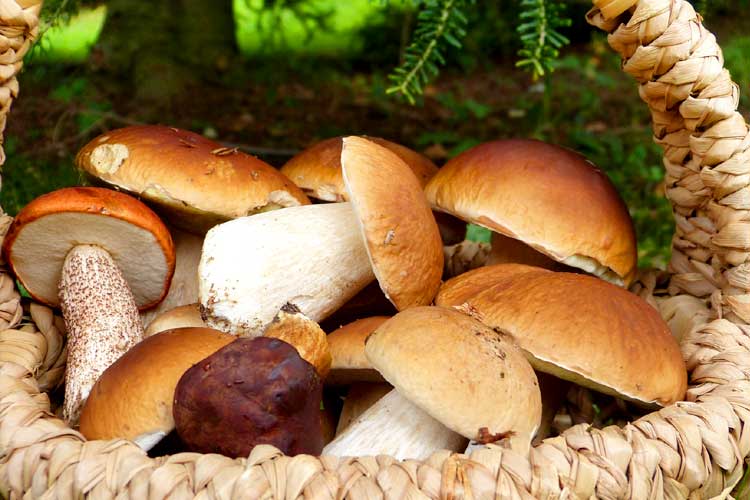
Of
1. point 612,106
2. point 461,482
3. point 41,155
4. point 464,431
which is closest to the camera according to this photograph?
point 461,482

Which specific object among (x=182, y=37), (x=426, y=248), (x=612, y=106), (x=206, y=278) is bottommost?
(x=612, y=106)

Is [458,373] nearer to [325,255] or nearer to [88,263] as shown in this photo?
[325,255]

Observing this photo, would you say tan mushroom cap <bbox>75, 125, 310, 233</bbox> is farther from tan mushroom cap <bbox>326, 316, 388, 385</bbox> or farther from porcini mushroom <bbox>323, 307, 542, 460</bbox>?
porcini mushroom <bbox>323, 307, 542, 460</bbox>

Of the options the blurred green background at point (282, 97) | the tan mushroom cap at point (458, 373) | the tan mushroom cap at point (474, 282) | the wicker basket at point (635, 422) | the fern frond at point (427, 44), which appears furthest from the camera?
the blurred green background at point (282, 97)

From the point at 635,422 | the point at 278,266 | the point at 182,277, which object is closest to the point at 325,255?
the point at 278,266

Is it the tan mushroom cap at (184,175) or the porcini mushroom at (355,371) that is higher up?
the tan mushroom cap at (184,175)

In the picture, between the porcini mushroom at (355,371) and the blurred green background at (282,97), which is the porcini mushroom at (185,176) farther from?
the blurred green background at (282,97)

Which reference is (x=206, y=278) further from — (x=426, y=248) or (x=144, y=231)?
(x=426, y=248)

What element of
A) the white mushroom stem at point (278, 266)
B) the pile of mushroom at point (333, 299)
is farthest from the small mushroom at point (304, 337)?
the white mushroom stem at point (278, 266)

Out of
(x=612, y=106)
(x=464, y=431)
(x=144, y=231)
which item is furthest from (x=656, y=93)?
(x=612, y=106)
